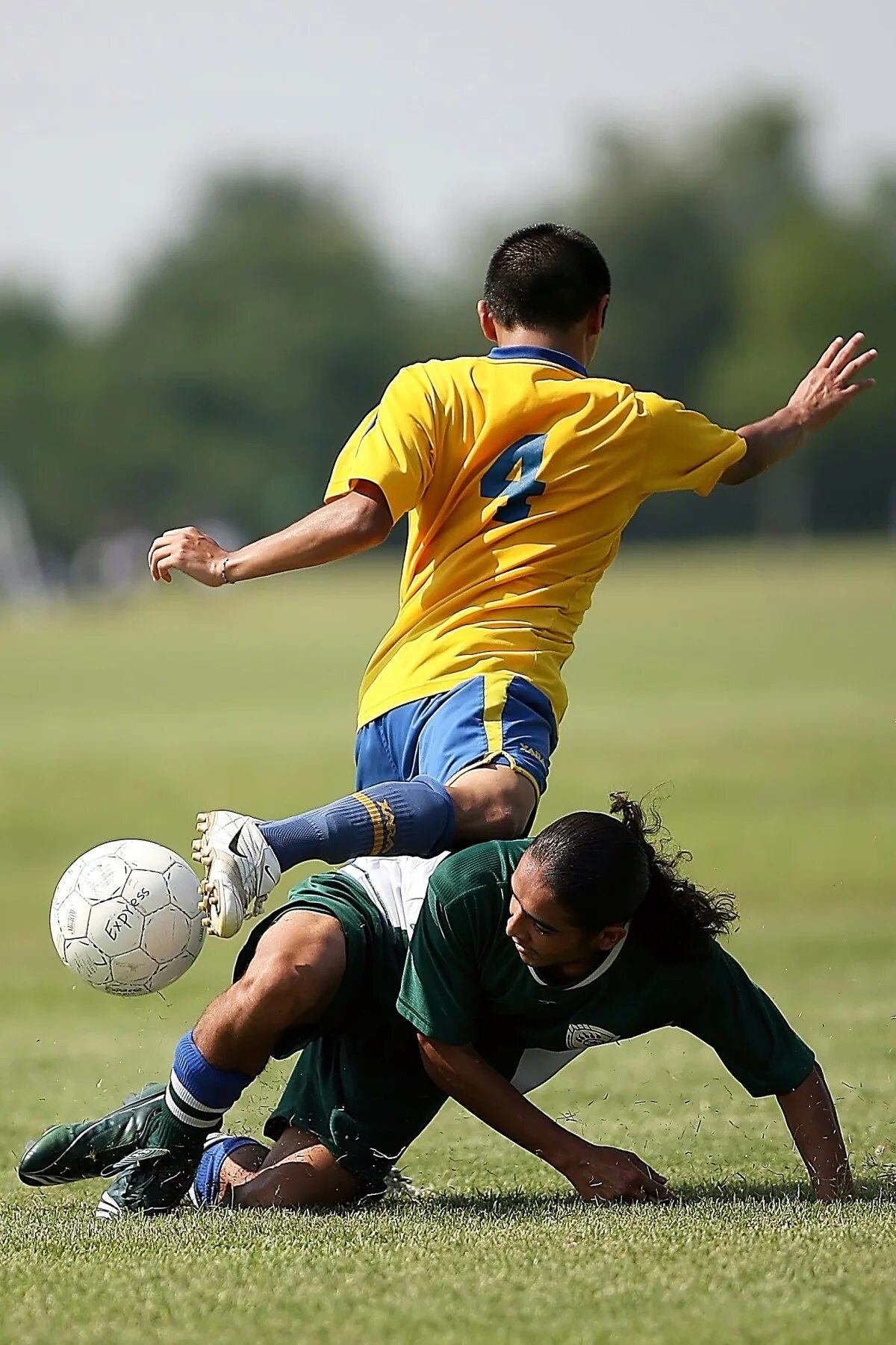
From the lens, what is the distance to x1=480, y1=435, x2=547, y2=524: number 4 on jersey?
5.43 m

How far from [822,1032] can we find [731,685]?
18.8 meters

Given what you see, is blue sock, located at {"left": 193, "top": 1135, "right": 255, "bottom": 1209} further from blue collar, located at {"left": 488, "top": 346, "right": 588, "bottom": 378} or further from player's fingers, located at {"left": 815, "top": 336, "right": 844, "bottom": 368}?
player's fingers, located at {"left": 815, "top": 336, "right": 844, "bottom": 368}

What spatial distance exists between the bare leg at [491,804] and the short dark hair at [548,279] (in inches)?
54.7

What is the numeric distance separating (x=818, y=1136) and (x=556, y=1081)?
238cm

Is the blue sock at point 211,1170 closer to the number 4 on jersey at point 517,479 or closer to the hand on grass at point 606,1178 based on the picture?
the hand on grass at point 606,1178

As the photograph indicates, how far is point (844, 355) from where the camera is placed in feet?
21.1

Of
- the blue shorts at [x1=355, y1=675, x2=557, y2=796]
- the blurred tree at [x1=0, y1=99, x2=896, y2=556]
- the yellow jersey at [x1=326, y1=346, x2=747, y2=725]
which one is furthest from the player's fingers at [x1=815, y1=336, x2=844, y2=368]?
the blurred tree at [x1=0, y1=99, x2=896, y2=556]

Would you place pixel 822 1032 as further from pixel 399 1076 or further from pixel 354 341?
pixel 354 341

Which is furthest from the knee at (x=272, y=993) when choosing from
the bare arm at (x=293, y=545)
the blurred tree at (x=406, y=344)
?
the blurred tree at (x=406, y=344)

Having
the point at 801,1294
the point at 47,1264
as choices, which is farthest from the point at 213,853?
the point at 801,1294

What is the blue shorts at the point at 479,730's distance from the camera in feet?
17.1

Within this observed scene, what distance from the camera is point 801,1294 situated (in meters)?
3.64

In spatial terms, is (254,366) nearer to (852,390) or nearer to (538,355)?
(852,390)

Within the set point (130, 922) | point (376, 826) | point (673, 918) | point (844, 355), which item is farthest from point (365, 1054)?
point (844, 355)
